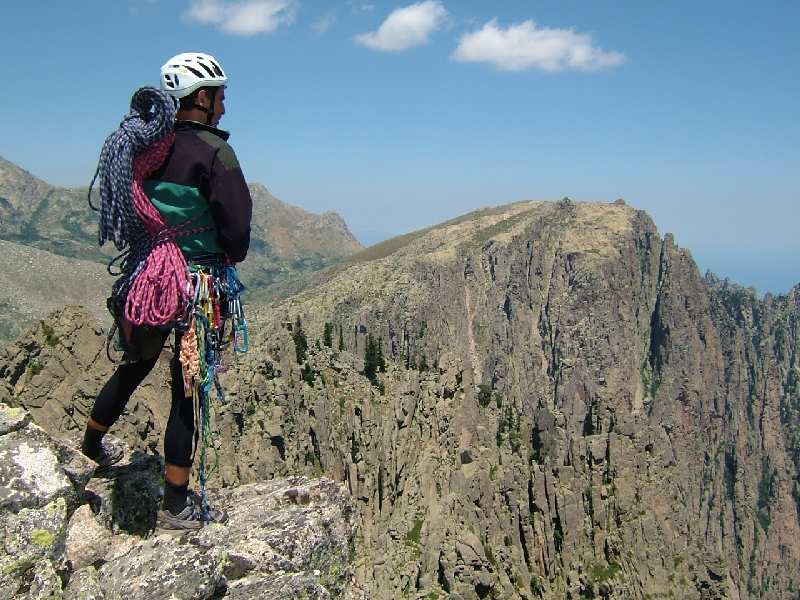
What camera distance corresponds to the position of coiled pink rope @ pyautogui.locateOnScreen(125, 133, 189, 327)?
7402mm

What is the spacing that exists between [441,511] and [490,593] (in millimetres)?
4257

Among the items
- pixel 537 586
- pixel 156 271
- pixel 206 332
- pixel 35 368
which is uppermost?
pixel 156 271

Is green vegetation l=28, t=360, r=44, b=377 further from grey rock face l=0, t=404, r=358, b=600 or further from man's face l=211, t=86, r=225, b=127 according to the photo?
man's face l=211, t=86, r=225, b=127

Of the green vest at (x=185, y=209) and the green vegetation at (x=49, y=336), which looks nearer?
the green vest at (x=185, y=209)

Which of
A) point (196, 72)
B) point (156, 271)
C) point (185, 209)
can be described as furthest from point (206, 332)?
point (196, 72)

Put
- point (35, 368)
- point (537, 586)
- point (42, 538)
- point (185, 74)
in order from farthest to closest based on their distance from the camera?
point (537, 586)
point (35, 368)
point (185, 74)
point (42, 538)

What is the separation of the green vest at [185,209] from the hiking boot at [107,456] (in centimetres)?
283

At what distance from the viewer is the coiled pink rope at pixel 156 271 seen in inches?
291

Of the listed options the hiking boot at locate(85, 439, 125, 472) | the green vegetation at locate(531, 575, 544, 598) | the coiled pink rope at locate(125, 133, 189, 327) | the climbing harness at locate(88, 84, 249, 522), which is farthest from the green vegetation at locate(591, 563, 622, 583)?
the coiled pink rope at locate(125, 133, 189, 327)

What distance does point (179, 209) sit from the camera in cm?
750

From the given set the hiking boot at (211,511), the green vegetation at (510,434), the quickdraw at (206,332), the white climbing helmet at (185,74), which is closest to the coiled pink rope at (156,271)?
the quickdraw at (206,332)

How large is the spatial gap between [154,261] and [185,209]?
644 millimetres

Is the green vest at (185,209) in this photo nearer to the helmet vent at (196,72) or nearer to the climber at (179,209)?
the climber at (179,209)

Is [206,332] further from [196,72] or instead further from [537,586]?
[537,586]
